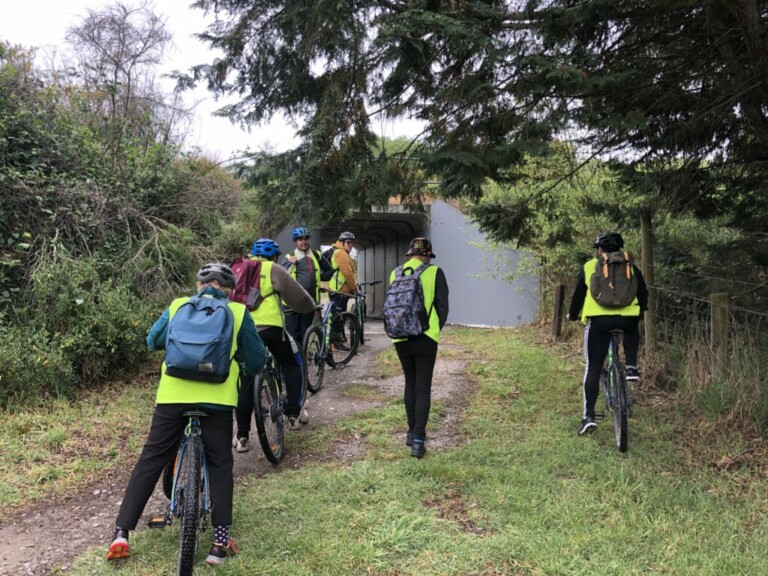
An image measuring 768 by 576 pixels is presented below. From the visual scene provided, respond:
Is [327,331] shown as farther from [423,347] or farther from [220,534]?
[220,534]

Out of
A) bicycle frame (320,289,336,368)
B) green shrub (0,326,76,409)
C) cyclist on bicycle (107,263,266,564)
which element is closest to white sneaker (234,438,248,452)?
cyclist on bicycle (107,263,266,564)

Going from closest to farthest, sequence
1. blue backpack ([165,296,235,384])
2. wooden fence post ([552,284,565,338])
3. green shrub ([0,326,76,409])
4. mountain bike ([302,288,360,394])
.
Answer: blue backpack ([165,296,235,384])
green shrub ([0,326,76,409])
mountain bike ([302,288,360,394])
wooden fence post ([552,284,565,338])

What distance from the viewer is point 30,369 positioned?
5551 mm

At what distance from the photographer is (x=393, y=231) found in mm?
21469

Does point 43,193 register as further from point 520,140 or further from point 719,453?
point 719,453

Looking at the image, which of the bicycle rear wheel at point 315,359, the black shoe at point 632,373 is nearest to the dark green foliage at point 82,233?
the bicycle rear wheel at point 315,359

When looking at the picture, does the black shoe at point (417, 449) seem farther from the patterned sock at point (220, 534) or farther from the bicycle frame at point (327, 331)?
the bicycle frame at point (327, 331)

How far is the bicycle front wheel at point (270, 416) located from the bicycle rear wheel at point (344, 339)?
3.11 metres

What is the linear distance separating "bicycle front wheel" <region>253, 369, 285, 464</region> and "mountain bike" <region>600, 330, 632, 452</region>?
268cm

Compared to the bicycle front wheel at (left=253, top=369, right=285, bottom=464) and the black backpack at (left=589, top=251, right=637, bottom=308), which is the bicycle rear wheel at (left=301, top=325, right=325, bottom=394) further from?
the black backpack at (left=589, top=251, right=637, bottom=308)

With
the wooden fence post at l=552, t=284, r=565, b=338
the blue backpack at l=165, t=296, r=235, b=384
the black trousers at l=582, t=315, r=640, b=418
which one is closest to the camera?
the blue backpack at l=165, t=296, r=235, b=384

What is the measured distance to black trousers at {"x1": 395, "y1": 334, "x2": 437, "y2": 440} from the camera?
4449 mm

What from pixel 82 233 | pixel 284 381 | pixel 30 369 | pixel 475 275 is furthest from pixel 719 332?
pixel 475 275

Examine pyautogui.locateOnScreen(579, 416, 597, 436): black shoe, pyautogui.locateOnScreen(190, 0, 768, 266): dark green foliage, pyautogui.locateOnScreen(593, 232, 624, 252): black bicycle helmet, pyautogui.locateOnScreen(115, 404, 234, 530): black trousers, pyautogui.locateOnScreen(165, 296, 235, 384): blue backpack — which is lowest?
pyautogui.locateOnScreen(579, 416, 597, 436): black shoe
